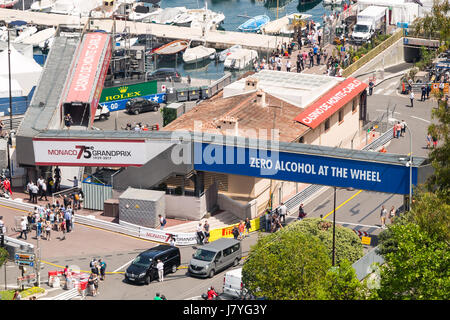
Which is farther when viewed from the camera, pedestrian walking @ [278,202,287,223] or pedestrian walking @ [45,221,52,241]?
pedestrian walking @ [278,202,287,223]

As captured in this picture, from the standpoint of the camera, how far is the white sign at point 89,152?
52688 mm

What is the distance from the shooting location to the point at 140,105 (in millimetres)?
74375

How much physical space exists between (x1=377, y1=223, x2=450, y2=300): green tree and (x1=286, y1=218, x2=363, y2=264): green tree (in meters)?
12.2

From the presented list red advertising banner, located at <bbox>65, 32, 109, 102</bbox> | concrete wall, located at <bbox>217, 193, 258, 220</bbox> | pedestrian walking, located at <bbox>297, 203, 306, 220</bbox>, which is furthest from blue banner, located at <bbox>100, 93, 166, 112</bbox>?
pedestrian walking, located at <bbox>297, 203, 306, 220</bbox>

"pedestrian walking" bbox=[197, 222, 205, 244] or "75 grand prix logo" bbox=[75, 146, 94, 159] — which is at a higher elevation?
"75 grand prix logo" bbox=[75, 146, 94, 159]

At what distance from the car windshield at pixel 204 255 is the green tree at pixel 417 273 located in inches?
648

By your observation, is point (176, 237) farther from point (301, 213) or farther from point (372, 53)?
point (372, 53)

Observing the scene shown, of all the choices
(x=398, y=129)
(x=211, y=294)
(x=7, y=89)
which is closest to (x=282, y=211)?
(x=211, y=294)

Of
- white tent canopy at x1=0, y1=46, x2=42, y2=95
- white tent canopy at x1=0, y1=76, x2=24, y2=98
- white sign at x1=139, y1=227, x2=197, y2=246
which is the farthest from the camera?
white tent canopy at x1=0, y1=46, x2=42, y2=95

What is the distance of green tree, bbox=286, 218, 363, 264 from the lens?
4062 cm

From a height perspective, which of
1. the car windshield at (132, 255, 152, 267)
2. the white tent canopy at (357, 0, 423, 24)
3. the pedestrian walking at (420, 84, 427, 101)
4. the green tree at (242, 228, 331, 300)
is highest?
the white tent canopy at (357, 0, 423, 24)

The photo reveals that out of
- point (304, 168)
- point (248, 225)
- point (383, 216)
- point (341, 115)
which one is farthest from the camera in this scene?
point (341, 115)

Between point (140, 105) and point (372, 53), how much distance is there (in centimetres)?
2466

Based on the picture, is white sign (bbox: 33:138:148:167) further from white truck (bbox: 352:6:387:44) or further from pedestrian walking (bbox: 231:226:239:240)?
white truck (bbox: 352:6:387:44)
